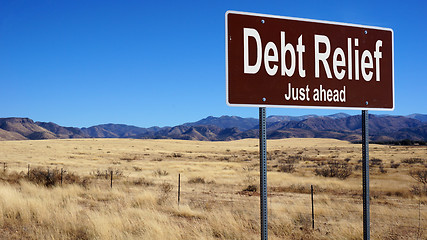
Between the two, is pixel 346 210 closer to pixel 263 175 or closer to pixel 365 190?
pixel 365 190

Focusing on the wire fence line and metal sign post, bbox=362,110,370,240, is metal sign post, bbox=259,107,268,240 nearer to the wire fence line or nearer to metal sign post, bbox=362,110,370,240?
metal sign post, bbox=362,110,370,240

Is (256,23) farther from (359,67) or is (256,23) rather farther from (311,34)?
(359,67)

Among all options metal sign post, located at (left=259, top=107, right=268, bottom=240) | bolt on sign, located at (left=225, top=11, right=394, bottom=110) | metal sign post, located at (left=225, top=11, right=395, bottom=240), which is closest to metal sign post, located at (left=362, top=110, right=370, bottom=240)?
metal sign post, located at (left=225, top=11, right=395, bottom=240)

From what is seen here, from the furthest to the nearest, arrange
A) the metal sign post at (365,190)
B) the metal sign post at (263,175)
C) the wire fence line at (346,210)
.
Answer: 1. the wire fence line at (346,210)
2. the metal sign post at (365,190)
3. the metal sign post at (263,175)

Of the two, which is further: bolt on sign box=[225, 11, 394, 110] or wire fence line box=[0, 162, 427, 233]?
wire fence line box=[0, 162, 427, 233]

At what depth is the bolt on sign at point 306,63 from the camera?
3482mm

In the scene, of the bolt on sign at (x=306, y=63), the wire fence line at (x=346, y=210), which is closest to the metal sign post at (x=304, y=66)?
the bolt on sign at (x=306, y=63)

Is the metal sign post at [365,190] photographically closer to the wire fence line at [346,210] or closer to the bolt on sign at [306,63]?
the bolt on sign at [306,63]

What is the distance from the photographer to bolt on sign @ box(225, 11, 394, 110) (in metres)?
3.48

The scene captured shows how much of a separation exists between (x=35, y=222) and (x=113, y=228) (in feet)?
9.01

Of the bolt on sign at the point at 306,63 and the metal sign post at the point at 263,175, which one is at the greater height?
the bolt on sign at the point at 306,63

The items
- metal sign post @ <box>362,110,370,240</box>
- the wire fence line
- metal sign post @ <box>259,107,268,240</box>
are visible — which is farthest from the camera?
the wire fence line

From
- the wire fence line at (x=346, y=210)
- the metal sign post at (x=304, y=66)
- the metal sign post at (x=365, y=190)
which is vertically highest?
the metal sign post at (x=304, y=66)

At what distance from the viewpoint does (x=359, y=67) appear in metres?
4.06
